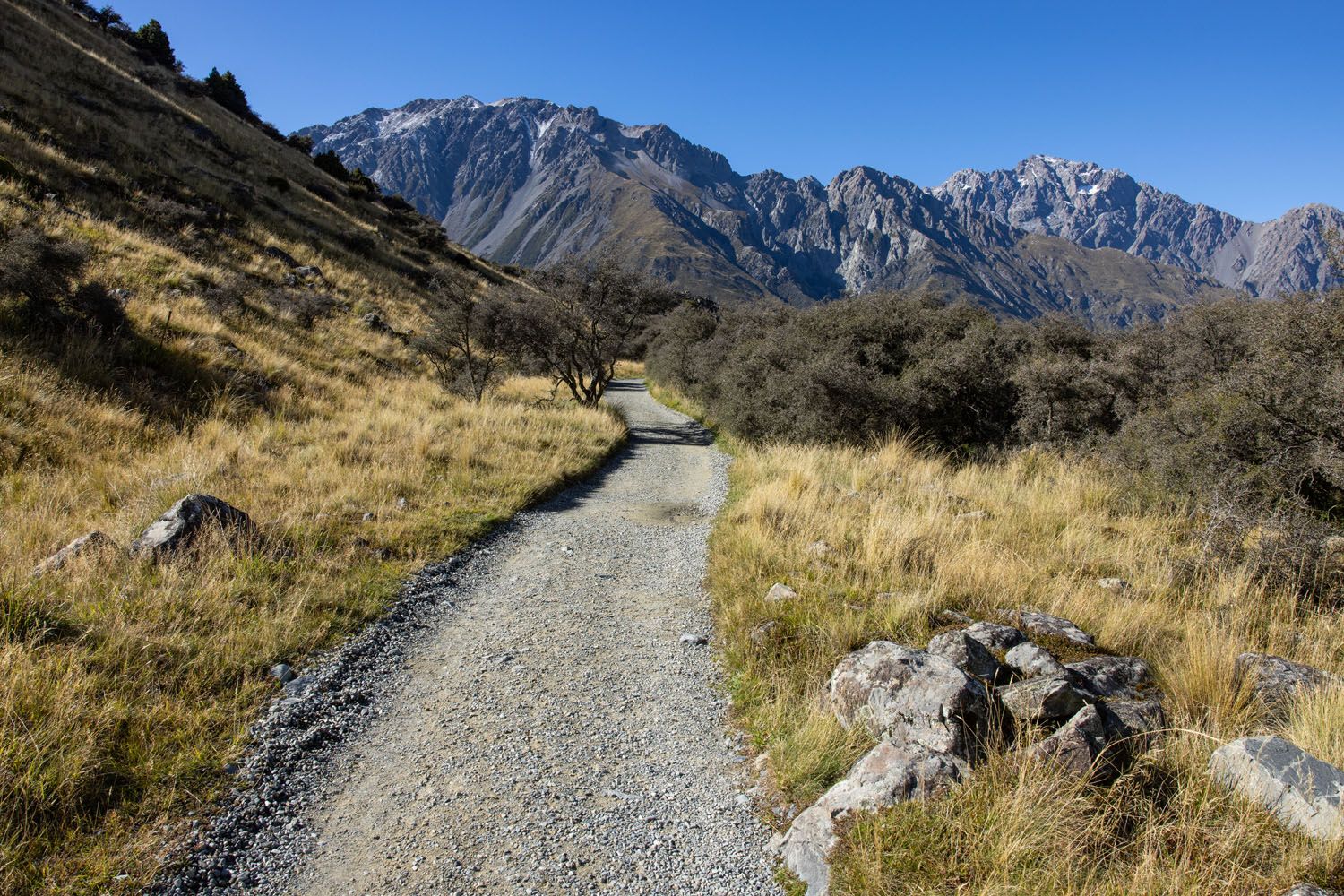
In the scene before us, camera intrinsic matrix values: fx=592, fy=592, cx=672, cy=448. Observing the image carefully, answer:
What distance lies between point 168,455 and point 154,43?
50946mm

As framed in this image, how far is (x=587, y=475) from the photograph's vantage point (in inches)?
524

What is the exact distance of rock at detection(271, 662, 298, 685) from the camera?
4.64 metres

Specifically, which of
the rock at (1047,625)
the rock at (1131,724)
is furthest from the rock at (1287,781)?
the rock at (1047,625)

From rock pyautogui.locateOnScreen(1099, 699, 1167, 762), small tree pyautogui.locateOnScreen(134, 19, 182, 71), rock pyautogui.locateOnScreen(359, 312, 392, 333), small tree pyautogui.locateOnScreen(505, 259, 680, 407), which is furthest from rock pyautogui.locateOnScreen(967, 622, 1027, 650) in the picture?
small tree pyautogui.locateOnScreen(134, 19, 182, 71)

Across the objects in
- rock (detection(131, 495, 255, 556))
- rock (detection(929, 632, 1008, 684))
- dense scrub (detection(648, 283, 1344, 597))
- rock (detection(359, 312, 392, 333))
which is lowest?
rock (detection(131, 495, 255, 556))

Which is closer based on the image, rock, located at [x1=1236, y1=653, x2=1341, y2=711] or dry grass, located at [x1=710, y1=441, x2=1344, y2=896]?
dry grass, located at [x1=710, y1=441, x2=1344, y2=896]

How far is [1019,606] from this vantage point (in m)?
5.92

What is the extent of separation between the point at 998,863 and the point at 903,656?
1.52 metres

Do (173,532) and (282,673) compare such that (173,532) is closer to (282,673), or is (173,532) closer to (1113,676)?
(282,673)

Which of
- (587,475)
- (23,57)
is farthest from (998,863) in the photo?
(23,57)

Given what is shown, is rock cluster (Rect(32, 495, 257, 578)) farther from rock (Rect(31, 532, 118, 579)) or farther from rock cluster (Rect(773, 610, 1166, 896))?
rock cluster (Rect(773, 610, 1166, 896))

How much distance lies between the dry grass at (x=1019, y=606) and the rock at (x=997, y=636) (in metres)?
0.44

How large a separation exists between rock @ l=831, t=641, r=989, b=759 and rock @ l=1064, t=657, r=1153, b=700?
1.05 metres

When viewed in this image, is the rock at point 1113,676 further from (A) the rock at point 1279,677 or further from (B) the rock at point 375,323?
(B) the rock at point 375,323
